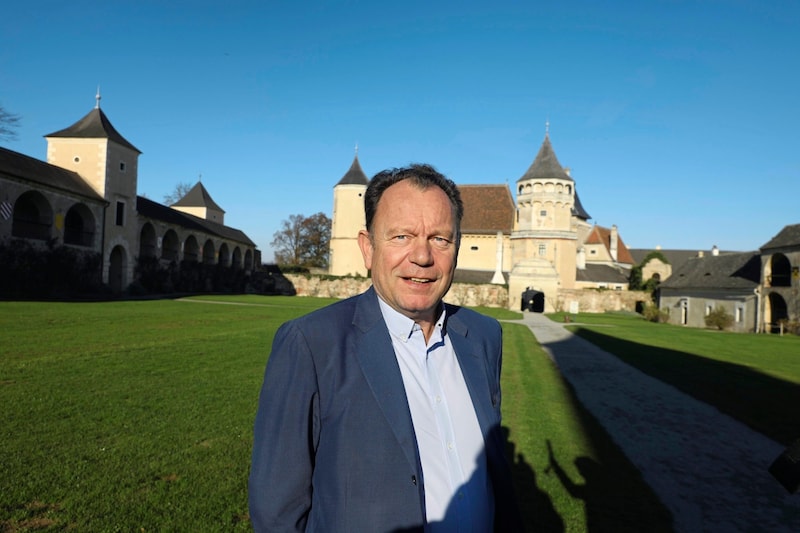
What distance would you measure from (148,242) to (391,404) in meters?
41.7

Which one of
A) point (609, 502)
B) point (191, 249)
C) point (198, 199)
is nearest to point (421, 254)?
point (609, 502)

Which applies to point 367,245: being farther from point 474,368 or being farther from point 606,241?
point 606,241

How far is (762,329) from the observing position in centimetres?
3180

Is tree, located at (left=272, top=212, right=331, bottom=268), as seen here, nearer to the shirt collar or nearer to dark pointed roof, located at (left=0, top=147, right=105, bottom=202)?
dark pointed roof, located at (left=0, top=147, right=105, bottom=202)

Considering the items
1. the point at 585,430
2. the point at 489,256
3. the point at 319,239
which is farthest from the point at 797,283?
the point at 319,239

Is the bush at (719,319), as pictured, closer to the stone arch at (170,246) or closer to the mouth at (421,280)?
the mouth at (421,280)

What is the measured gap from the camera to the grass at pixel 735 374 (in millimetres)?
8117

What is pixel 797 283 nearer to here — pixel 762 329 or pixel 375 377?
pixel 762 329

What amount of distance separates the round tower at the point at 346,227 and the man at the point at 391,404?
1998 inches

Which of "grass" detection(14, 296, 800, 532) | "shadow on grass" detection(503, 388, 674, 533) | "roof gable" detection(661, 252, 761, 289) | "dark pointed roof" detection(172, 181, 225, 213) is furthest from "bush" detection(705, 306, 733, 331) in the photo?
"dark pointed roof" detection(172, 181, 225, 213)

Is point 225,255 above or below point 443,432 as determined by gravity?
above

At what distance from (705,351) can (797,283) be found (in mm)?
17657

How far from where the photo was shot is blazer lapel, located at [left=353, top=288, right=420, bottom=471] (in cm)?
174

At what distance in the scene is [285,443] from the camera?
1659 mm
